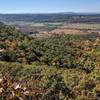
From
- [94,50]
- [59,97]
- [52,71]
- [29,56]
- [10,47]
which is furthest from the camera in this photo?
[94,50]

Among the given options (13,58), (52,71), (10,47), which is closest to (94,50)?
(10,47)

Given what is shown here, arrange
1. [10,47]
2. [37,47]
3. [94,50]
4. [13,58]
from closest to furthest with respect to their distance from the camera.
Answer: [13,58]
[10,47]
[37,47]
[94,50]

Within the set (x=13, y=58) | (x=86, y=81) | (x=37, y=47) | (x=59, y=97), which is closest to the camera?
(x=59, y=97)

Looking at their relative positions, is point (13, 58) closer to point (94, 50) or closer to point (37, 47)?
point (37, 47)

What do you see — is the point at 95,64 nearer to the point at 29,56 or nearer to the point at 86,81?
the point at 29,56

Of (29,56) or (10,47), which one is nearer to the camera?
(29,56)

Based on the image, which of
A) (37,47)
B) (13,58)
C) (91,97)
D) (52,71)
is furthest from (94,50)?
(91,97)
